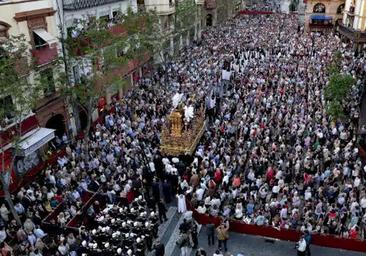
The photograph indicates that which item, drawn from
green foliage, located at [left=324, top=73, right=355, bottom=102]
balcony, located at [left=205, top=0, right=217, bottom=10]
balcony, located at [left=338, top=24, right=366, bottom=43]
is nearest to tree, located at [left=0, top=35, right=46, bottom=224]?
green foliage, located at [left=324, top=73, right=355, bottom=102]

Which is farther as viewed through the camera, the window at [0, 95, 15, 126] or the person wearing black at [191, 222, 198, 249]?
the window at [0, 95, 15, 126]

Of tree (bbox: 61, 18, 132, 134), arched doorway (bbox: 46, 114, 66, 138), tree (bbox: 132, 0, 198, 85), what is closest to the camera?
tree (bbox: 61, 18, 132, 134)

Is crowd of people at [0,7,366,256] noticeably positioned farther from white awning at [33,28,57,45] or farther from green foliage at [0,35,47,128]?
white awning at [33,28,57,45]

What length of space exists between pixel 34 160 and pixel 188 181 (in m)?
9.70

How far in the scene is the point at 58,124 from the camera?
2778 cm

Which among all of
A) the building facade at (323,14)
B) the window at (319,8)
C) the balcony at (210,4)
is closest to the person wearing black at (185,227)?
the balcony at (210,4)

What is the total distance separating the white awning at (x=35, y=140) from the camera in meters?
21.7

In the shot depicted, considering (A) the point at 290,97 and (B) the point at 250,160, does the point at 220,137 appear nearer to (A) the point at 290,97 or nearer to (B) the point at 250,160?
(B) the point at 250,160

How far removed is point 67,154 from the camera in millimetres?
23766

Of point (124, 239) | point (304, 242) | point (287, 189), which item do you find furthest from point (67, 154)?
point (304, 242)

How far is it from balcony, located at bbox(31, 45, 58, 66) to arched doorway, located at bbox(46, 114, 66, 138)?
4.09m

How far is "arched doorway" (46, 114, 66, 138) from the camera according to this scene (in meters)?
27.0

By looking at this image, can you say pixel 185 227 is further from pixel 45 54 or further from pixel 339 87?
pixel 339 87

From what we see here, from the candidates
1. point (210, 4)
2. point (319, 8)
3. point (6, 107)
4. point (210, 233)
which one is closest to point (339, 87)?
point (210, 233)
